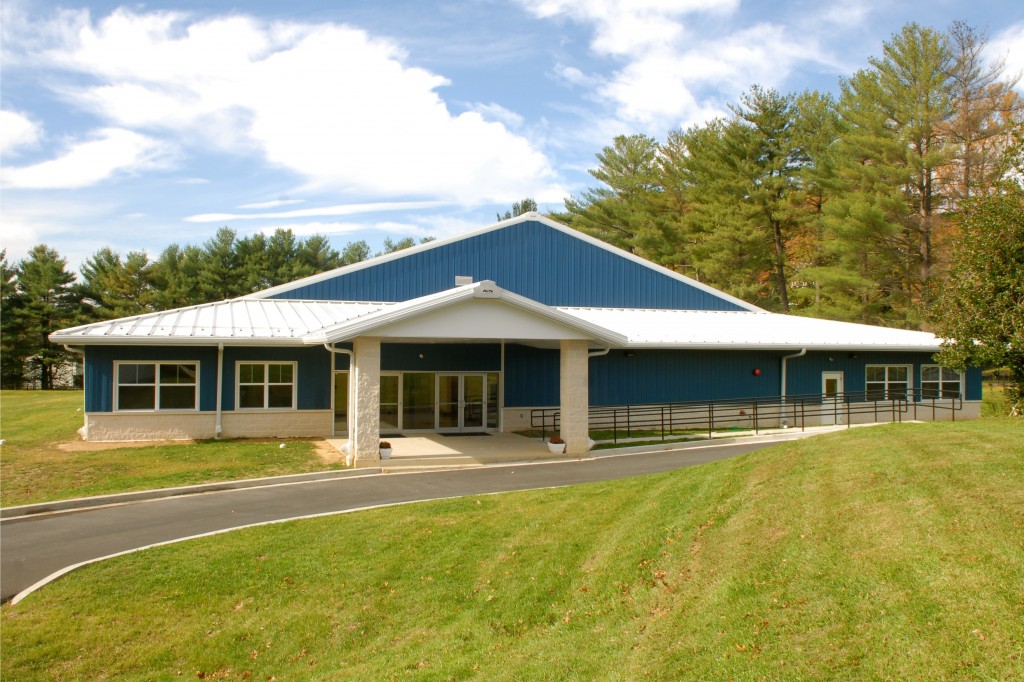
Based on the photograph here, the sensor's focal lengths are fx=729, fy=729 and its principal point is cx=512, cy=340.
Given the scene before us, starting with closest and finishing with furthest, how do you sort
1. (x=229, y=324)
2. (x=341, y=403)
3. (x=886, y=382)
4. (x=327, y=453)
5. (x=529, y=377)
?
1. (x=327, y=453)
2. (x=229, y=324)
3. (x=341, y=403)
4. (x=529, y=377)
5. (x=886, y=382)

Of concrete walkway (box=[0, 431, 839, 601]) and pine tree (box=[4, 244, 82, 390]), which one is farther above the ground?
pine tree (box=[4, 244, 82, 390])

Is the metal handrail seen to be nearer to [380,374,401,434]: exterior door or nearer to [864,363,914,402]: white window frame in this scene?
[864,363,914,402]: white window frame

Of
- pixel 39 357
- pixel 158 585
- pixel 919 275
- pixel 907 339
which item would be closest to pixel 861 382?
pixel 907 339

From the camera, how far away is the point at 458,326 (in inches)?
655

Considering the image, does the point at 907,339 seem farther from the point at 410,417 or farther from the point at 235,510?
the point at 235,510

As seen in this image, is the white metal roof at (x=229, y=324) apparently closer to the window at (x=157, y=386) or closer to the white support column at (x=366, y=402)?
the window at (x=157, y=386)

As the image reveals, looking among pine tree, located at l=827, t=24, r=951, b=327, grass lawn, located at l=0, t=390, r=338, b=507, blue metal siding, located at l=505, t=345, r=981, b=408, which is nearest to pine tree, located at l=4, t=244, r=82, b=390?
grass lawn, located at l=0, t=390, r=338, b=507

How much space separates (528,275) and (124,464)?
1431 centimetres

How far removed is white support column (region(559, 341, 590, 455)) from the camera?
709 inches

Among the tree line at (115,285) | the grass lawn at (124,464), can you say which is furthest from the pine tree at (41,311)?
the grass lawn at (124,464)

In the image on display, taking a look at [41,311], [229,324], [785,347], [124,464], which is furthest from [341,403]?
[41,311]

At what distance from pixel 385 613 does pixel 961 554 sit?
5.58m

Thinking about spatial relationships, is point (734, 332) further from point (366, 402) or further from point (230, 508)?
point (230, 508)

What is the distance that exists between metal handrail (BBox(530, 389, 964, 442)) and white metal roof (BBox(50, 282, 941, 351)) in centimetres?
206
